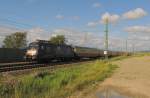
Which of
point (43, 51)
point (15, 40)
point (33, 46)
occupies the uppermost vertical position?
point (15, 40)

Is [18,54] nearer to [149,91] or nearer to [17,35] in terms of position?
[149,91]

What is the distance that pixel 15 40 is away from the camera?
3533 inches

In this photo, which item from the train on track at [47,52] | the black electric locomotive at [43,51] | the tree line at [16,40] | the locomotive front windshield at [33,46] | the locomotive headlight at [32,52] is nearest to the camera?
the locomotive headlight at [32,52]

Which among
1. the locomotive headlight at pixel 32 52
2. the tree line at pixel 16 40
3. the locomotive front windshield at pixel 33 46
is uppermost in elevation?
the tree line at pixel 16 40

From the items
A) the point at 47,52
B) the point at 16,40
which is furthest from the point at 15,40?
the point at 47,52

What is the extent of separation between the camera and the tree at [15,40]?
87.0m

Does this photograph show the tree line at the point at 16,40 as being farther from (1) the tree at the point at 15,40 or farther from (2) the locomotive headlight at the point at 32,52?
(2) the locomotive headlight at the point at 32,52

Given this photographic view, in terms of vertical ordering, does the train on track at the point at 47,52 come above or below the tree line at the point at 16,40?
below

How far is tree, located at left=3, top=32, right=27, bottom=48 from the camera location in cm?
8696

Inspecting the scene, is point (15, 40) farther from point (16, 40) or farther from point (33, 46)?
point (33, 46)

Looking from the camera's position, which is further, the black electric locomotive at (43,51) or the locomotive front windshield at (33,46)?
the locomotive front windshield at (33,46)

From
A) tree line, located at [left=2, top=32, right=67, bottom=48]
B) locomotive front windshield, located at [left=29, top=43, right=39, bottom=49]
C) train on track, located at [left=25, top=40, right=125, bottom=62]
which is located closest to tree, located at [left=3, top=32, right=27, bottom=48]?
tree line, located at [left=2, top=32, right=67, bottom=48]

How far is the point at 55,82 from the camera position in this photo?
14.8 m

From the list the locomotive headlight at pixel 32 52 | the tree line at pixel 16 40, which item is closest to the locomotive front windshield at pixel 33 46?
the locomotive headlight at pixel 32 52
